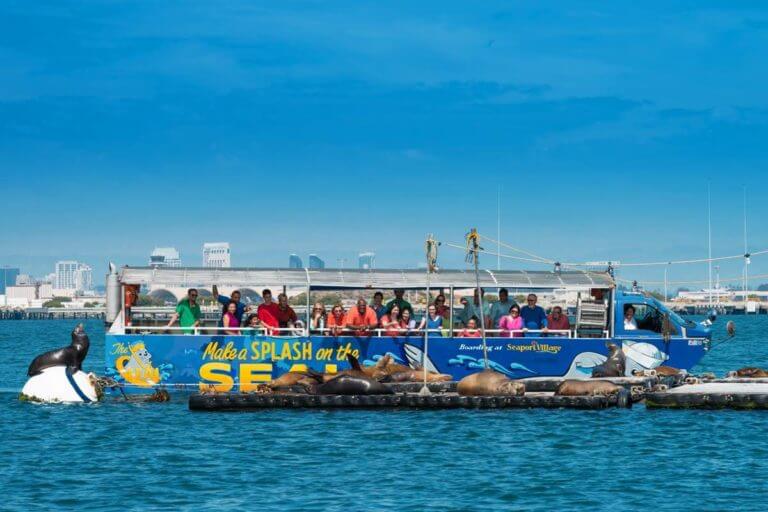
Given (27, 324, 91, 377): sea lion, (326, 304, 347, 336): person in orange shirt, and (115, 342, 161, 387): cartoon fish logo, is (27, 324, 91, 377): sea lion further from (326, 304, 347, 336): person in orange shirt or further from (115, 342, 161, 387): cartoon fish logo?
(326, 304, 347, 336): person in orange shirt

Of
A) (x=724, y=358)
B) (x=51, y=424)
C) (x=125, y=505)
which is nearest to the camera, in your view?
(x=125, y=505)

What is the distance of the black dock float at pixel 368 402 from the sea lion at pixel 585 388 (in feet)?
1.49

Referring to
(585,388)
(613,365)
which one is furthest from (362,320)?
(613,365)

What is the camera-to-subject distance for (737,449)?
25.6m

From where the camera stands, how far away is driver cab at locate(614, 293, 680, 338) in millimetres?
35562

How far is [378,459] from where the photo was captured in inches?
959

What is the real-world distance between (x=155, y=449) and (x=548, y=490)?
821 cm

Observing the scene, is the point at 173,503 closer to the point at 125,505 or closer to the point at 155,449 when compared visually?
the point at 125,505

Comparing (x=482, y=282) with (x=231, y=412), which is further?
(x=482, y=282)

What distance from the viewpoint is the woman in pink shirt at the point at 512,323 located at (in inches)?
1362

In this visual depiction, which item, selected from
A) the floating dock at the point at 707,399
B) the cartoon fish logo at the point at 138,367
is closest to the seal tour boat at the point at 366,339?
the cartoon fish logo at the point at 138,367

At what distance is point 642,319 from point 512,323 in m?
4.17

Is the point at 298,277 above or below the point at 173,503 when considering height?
above

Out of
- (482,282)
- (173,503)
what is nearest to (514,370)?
(482,282)
